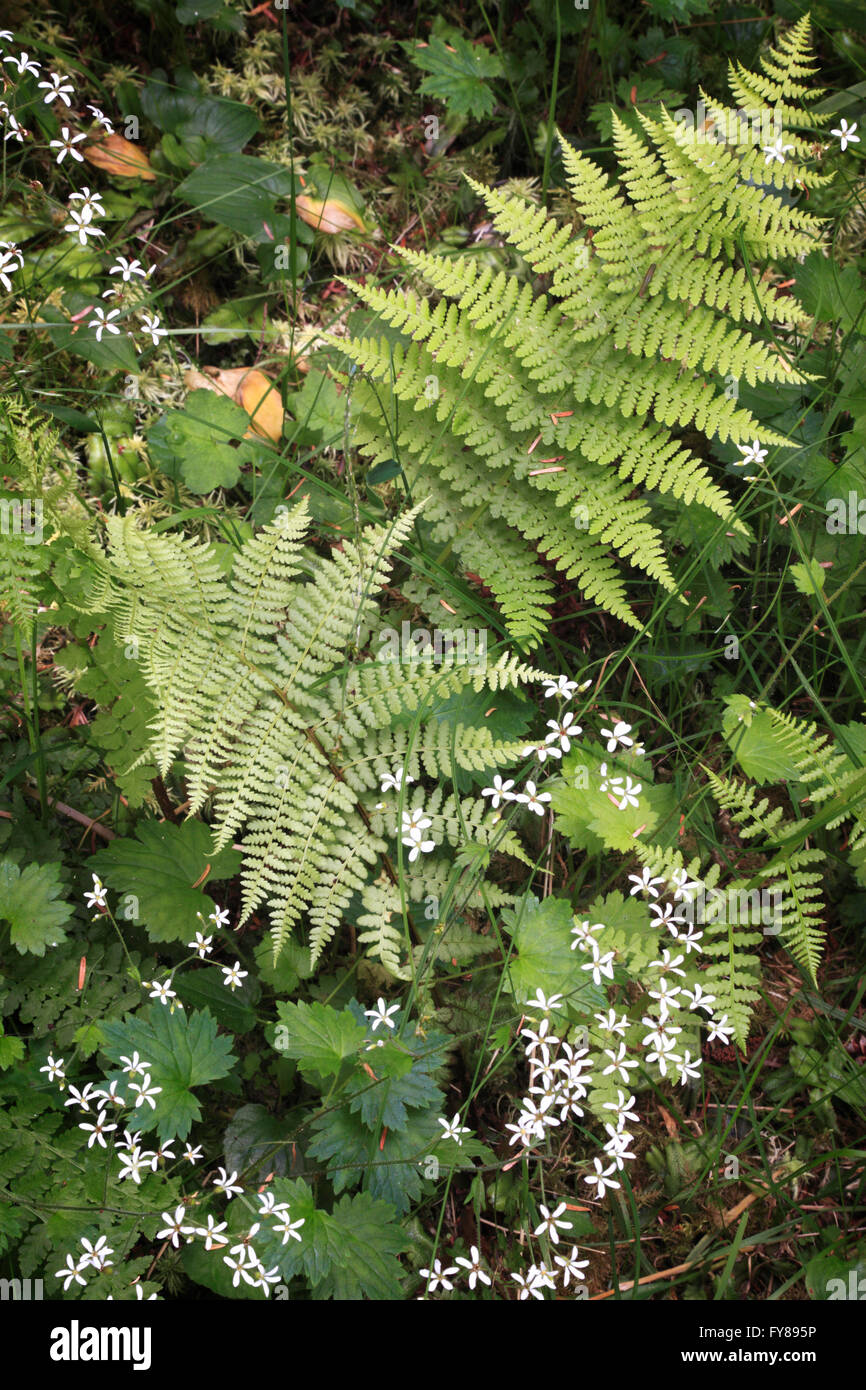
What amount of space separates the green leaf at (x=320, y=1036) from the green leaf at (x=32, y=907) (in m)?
0.89

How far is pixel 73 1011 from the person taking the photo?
336 centimetres

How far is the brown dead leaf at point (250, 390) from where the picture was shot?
446 cm

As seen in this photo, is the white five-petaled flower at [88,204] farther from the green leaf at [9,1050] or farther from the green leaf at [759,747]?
the green leaf at [759,747]

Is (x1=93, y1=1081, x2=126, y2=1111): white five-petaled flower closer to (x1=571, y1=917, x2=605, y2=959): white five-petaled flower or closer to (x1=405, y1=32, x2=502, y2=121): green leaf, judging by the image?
(x1=571, y1=917, x2=605, y2=959): white five-petaled flower

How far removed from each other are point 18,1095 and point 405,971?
1409 millimetres

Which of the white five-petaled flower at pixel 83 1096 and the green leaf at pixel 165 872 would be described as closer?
the white five-petaled flower at pixel 83 1096

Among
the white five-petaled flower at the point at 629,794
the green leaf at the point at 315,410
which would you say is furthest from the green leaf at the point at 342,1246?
the green leaf at the point at 315,410

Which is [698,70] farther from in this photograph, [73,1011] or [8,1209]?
[8,1209]

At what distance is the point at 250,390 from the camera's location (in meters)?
4.54

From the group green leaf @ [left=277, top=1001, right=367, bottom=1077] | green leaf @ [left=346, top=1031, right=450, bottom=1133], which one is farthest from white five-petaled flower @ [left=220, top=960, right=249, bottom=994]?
green leaf @ [left=346, top=1031, right=450, bottom=1133]

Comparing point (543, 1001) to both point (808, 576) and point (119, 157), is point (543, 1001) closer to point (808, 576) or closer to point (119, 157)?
point (808, 576)

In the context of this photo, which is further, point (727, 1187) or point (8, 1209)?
point (727, 1187)
